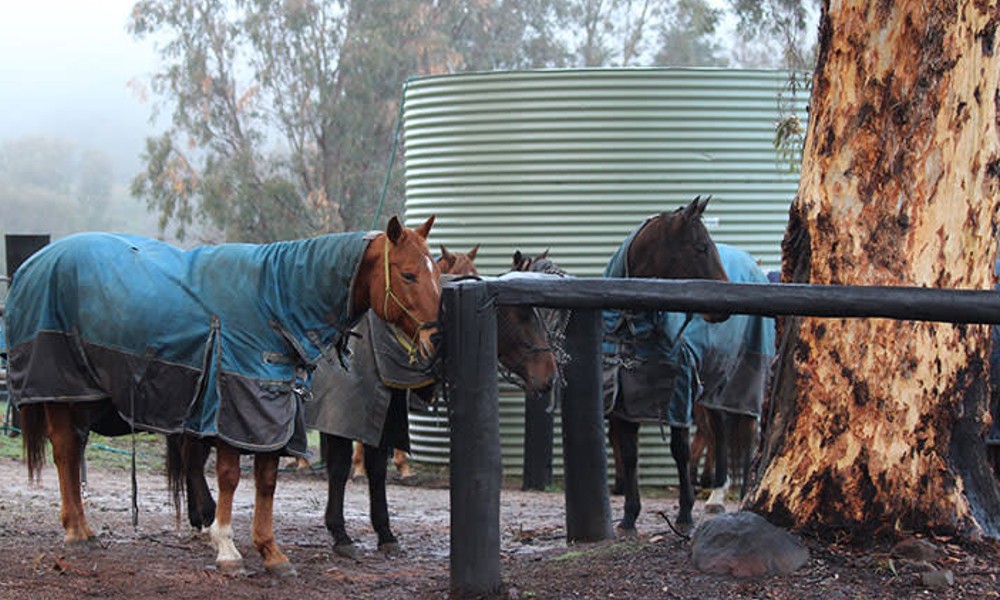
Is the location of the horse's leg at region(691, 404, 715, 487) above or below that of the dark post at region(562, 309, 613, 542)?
below

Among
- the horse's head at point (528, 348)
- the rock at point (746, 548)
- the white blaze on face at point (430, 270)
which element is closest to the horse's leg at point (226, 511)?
the white blaze on face at point (430, 270)

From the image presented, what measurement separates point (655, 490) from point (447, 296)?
7088 millimetres

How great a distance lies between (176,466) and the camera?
6.70m

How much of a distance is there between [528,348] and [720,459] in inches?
104

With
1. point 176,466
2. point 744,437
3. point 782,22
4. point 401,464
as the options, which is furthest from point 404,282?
point 782,22

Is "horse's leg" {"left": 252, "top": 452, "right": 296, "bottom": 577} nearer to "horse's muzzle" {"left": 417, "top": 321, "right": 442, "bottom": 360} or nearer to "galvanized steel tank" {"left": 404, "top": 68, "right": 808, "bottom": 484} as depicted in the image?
"horse's muzzle" {"left": 417, "top": 321, "right": 442, "bottom": 360}

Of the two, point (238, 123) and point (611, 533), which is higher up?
point (238, 123)

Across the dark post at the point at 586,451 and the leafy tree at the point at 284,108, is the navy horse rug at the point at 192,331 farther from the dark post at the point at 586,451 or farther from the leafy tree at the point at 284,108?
the leafy tree at the point at 284,108

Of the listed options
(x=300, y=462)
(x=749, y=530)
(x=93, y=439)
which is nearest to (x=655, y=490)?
(x=300, y=462)

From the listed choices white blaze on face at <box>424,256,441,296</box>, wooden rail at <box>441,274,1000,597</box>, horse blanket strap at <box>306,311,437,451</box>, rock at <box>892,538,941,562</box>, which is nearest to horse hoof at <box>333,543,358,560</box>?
horse blanket strap at <box>306,311,437,451</box>

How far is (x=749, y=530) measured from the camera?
4.92 metres

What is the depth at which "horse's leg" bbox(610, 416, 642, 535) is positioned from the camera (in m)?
7.66

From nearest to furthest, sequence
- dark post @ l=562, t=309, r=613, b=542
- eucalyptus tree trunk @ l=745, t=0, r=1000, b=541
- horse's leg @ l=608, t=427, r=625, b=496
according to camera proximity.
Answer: eucalyptus tree trunk @ l=745, t=0, r=1000, b=541 < dark post @ l=562, t=309, r=613, b=542 < horse's leg @ l=608, t=427, r=625, b=496

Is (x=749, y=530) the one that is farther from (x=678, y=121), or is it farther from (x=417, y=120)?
(x=417, y=120)
